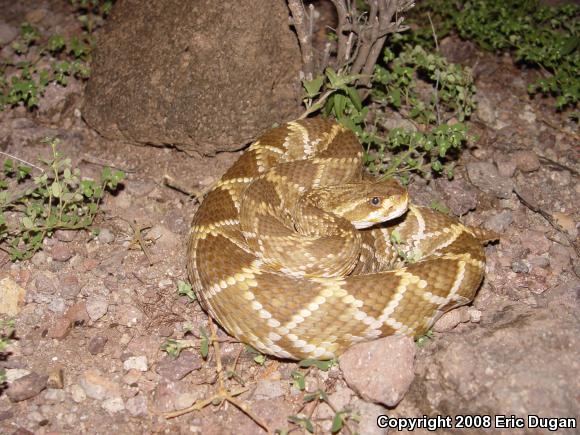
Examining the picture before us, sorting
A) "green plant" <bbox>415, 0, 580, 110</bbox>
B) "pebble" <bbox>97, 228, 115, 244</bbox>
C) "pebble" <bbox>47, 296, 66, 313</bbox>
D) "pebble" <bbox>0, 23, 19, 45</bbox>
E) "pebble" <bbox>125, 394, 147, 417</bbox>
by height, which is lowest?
"pebble" <bbox>125, 394, 147, 417</bbox>

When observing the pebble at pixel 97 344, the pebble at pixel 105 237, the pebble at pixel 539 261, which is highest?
the pebble at pixel 105 237

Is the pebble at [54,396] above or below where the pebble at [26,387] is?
below

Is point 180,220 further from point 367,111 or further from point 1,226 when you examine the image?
point 367,111

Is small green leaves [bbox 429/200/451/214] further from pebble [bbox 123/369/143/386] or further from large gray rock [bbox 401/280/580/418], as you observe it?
pebble [bbox 123/369/143/386]

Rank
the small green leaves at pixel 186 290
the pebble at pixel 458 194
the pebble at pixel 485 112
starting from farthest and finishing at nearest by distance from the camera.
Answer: the pebble at pixel 485 112
the pebble at pixel 458 194
the small green leaves at pixel 186 290

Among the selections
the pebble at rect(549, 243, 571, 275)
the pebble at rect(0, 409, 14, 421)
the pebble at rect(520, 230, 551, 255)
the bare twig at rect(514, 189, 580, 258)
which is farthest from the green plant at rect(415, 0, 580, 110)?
the pebble at rect(0, 409, 14, 421)

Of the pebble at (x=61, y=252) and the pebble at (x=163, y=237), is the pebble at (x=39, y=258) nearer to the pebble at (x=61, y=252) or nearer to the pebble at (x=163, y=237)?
the pebble at (x=61, y=252)

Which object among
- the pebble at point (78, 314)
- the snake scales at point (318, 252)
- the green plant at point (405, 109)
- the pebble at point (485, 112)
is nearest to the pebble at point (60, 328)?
the pebble at point (78, 314)
